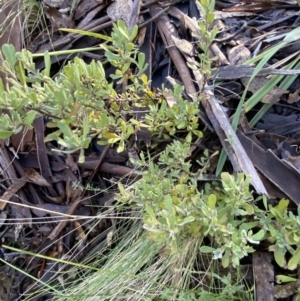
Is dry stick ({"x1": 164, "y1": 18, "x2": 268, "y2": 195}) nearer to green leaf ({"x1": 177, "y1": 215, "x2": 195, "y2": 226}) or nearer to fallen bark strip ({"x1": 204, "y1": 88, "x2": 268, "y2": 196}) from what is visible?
fallen bark strip ({"x1": 204, "y1": 88, "x2": 268, "y2": 196})

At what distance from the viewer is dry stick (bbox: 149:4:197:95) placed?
1.10 metres

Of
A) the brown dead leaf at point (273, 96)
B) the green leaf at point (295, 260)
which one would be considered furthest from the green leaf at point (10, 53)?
the green leaf at point (295, 260)

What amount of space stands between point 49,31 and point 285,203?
33.3 inches

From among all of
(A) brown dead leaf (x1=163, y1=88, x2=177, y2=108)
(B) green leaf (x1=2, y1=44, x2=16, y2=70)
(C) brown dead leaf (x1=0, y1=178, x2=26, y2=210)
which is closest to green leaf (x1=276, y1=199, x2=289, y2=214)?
(A) brown dead leaf (x1=163, y1=88, x2=177, y2=108)

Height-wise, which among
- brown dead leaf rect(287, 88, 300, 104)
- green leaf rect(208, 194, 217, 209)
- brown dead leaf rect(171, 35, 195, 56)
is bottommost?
green leaf rect(208, 194, 217, 209)

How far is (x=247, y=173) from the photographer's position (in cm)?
96

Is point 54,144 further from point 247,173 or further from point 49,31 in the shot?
point 247,173

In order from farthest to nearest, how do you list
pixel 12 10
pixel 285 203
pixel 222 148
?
pixel 12 10 → pixel 222 148 → pixel 285 203

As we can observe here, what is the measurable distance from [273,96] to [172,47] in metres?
0.28

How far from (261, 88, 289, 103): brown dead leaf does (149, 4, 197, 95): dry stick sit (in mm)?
161

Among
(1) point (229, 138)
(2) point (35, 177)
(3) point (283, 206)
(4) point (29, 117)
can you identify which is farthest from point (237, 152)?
(2) point (35, 177)

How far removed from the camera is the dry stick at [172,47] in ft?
3.61

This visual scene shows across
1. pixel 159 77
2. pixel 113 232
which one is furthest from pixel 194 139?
pixel 113 232

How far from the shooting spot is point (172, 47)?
1.16 metres
